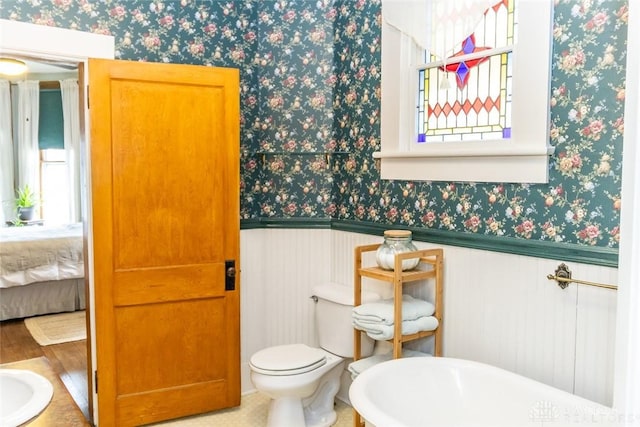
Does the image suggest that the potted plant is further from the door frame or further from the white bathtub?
the white bathtub

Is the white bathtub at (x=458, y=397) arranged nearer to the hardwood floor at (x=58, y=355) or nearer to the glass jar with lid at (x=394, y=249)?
the glass jar with lid at (x=394, y=249)

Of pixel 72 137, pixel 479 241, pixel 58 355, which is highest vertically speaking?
pixel 72 137

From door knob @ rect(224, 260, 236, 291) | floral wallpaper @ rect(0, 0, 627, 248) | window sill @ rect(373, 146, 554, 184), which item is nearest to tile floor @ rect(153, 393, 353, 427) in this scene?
door knob @ rect(224, 260, 236, 291)

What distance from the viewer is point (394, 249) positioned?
2611 mm

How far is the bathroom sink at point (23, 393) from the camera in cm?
130

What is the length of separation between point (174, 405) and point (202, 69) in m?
1.92

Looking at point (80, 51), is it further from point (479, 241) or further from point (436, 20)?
point (479, 241)

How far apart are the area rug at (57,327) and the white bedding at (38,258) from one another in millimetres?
397

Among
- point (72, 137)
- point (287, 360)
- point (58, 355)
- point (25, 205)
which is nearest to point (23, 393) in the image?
point (287, 360)

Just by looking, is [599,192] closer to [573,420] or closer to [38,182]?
[573,420]

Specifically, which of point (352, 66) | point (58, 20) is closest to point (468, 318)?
point (352, 66)

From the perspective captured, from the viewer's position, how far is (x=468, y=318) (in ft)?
8.31

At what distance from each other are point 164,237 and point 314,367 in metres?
1.09

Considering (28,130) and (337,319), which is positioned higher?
(28,130)
